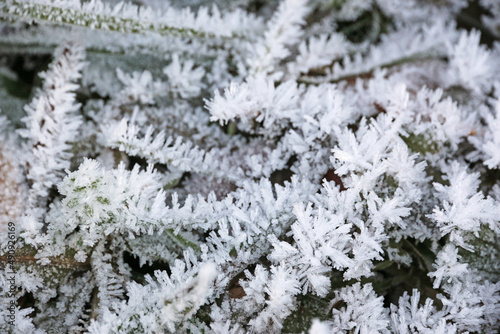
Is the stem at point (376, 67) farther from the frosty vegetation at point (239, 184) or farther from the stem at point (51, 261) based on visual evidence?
the stem at point (51, 261)

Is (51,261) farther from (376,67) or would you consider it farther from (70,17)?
(376,67)

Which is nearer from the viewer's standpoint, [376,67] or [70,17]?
[70,17]

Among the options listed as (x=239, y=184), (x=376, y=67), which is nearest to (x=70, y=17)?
(x=239, y=184)

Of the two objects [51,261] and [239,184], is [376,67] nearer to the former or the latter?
[239,184]

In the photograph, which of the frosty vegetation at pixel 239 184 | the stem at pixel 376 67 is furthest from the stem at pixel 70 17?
the stem at pixel 376 67

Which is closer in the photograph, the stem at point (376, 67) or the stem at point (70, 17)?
the stem at point (70, 17)

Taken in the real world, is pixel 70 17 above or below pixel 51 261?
above

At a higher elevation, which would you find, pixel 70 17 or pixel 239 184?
pixel 70 17

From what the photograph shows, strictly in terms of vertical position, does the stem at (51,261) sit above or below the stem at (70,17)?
below
